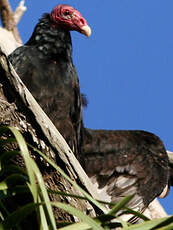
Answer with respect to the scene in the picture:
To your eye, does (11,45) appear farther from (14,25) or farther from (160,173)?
(160,173)

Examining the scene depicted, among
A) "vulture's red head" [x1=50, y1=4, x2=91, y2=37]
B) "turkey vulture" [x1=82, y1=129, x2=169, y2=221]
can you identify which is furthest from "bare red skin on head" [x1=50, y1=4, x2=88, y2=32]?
"turkey vulture" [x1=82, y1=129, x2=169, y2=221]

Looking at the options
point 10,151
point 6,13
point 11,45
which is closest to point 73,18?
point 10,151

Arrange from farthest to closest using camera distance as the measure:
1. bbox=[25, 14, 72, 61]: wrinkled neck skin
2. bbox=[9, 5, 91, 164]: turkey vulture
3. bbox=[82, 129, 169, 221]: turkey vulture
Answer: bbox=[82, 129, 169, 221]: turkey vulture → bbox=[25, 14, 72, 61]: wrinkled neck skin → bbox=[9, 5, 91, 164]: turkey vulture

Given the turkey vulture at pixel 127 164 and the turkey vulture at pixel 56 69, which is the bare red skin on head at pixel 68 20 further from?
the turkey vulture at pixel 127 164

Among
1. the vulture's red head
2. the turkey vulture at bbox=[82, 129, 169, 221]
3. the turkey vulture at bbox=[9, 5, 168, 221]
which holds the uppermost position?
the vulture's red head

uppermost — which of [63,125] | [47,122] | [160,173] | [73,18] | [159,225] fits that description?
[73,18]

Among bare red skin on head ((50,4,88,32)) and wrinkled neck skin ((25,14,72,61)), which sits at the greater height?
bare red skin on head ((50,4,88,32))

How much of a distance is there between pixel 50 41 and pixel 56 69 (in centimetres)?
25

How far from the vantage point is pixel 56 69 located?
2791mm

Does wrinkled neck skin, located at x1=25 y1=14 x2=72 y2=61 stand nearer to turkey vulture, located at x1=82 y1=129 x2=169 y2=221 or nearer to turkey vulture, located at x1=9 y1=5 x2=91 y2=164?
turkey vulture, located at x1=9 y1=5 x2=91 y2=164

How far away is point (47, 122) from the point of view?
1.43 m

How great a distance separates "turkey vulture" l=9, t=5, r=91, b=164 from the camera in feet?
8.93

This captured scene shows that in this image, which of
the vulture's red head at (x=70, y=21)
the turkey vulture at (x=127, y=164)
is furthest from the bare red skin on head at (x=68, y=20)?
the turkey vulture at (x=127, y=164)

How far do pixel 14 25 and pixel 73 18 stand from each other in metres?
5.54
